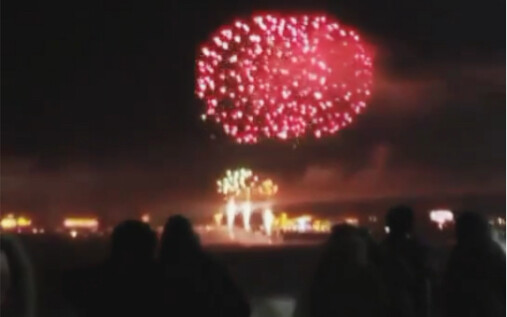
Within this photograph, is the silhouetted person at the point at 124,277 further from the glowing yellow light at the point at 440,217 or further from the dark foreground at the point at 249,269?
the glowing yellow light at the point at 440,217

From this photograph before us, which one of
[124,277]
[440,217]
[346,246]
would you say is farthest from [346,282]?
[440,217]

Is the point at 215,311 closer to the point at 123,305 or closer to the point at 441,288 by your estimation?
the point at 123,305

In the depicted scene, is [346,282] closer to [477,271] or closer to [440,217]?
[477,271]

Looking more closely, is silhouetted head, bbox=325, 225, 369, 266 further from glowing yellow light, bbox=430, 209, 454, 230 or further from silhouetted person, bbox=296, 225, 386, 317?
glowing yellow light, bbox=430, 209, 454, 230

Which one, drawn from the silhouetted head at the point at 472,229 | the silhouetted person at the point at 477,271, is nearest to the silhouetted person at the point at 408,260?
the silhouetted person at the point at 477,271

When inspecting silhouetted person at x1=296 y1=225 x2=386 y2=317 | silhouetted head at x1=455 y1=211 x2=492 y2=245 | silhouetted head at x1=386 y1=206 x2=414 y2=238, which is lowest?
silhouetted person at x1=296 y1=225 x2=386 y2=317

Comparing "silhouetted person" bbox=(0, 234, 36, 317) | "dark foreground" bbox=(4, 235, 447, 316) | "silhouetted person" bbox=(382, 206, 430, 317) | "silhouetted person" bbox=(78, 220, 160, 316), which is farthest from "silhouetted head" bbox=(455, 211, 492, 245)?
"silhouetted person" bbox=(0, 234, 36, 317)

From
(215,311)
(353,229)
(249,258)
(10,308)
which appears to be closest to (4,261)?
(10,308)
